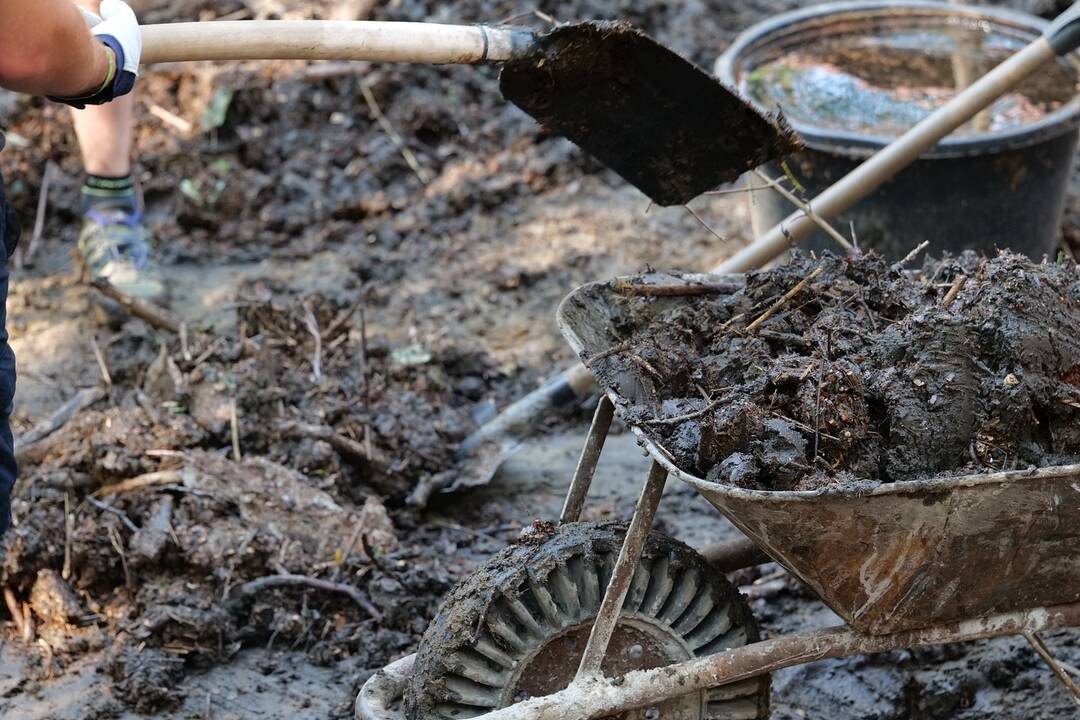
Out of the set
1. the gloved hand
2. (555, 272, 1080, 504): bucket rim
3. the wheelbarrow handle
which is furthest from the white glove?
the wheelbarrow handle

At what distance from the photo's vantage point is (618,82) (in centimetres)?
254

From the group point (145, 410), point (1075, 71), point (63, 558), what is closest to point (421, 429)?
point (145, 410)

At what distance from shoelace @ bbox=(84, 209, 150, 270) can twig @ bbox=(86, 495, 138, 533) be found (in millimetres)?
1448

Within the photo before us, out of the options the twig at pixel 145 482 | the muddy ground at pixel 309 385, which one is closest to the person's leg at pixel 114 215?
the muddy ground at pixel 309 385

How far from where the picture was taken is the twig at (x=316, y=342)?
3.49 metres

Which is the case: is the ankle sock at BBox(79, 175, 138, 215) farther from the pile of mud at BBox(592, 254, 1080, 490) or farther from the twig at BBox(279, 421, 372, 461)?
the pile of mud at BBox(592, 254, 1080, 490)

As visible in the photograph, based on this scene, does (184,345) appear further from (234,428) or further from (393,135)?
(393,135)

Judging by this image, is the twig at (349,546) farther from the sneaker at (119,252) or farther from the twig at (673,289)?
the sneaker at (119,252)

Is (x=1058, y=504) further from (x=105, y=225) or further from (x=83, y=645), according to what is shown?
(x=105, y=225)

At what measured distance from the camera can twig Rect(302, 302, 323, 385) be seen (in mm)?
3488

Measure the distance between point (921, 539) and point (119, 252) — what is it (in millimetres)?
3183

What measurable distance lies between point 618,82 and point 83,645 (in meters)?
1.77

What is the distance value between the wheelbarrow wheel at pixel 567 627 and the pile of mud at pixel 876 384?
28 centimetres

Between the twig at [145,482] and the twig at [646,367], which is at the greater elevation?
the twig at [646,367]
